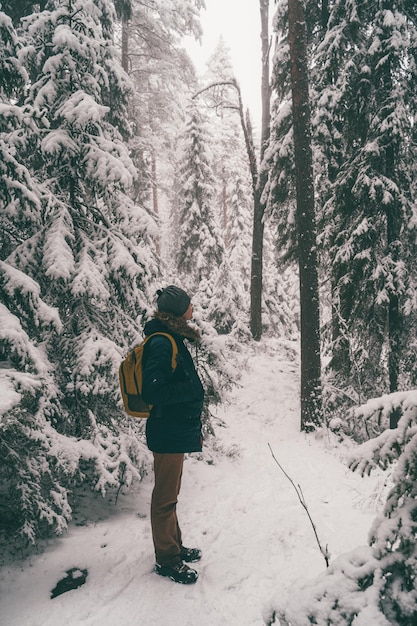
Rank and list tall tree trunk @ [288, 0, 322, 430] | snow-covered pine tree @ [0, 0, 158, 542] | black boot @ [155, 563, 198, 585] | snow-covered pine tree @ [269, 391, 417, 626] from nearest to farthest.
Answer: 1. snow-covered pine tree @ [269, 391, 417, 626]
2. black boot @ [155, 563, 198, 585]
3. snow-covered pine tree @ [0, 0, 158, 542]
4. tall tree trunk @ [288, 0, 322, 430]

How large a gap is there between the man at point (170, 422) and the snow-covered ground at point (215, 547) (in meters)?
0.30

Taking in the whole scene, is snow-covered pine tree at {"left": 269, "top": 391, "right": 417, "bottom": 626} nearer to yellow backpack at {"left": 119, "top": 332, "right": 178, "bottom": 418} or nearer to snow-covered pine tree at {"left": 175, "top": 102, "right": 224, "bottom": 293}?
yellow backpack at {"left": 119, "top": 332, "right": 178, "bottom": 418}

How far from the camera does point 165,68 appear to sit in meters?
14.8

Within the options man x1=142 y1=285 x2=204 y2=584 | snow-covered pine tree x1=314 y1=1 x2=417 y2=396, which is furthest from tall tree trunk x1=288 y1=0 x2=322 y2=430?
man x1=142 y1=285 x2=204 y2=584

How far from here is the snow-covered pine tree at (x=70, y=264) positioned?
174 inches

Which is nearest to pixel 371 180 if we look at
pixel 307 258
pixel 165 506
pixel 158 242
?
pixel 307 258

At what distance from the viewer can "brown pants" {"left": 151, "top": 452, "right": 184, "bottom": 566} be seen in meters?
3.65

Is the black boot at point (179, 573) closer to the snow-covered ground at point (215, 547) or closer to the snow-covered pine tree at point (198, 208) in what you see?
the snow-covered ground at point (215, 547)

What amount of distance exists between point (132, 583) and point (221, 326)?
13681 millimetres

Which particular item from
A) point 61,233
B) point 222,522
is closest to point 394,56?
point 61,233

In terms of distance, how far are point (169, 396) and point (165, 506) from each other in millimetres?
1125

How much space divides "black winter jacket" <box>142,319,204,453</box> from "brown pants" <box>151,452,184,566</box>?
174 millimetres

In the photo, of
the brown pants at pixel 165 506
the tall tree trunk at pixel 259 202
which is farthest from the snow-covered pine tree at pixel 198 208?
the brown pants at pixel 165 506

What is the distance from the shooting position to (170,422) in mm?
3561
